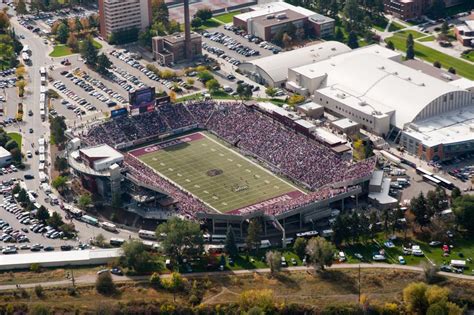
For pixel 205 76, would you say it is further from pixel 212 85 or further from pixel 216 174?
pixel 216 174

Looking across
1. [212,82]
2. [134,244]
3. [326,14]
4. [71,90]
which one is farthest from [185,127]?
[326,14]

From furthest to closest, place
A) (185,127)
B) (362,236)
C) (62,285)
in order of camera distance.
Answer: (185,127) < (362,236) < (62,285)

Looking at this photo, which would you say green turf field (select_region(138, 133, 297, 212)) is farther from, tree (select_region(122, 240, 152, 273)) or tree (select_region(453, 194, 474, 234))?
tree (select_region(453, 194, 474, 234))

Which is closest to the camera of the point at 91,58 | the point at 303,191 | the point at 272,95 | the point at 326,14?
the point at 303,191

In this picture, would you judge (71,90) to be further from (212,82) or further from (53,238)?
(53,238)

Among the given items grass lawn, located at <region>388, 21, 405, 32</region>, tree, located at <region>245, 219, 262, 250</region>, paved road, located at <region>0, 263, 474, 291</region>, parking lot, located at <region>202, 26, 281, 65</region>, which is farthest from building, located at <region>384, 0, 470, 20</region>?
paved road, located at <region>0, 263, 474, 291</region>

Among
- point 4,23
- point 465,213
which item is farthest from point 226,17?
point 465,213

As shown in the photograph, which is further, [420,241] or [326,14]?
[326,14]
